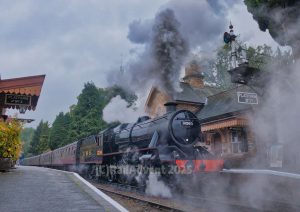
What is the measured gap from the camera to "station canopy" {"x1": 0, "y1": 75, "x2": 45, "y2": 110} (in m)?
10.8

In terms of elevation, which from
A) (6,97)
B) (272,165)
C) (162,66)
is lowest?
(272,165)

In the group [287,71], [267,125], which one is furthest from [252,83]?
[267,125]

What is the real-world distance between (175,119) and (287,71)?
12.8 feet

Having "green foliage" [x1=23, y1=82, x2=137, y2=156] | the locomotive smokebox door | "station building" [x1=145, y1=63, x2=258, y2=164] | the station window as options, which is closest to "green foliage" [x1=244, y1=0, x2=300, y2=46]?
the locomotive smokebox door

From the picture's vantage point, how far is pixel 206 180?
35.3 feet

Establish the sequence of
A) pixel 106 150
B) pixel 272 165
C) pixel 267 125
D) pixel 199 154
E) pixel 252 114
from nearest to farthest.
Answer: pixel 199 154, pixel 272 165, pixel 267 125, pixel 252 114, pixel 106 150

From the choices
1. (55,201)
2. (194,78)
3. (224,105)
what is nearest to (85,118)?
(194,78)

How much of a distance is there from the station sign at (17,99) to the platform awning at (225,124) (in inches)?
347

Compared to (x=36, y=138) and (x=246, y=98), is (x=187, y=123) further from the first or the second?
(x=36, y=138)

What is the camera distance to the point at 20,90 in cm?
1088

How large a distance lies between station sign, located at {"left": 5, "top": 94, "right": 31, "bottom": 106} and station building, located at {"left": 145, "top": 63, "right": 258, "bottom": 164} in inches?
211

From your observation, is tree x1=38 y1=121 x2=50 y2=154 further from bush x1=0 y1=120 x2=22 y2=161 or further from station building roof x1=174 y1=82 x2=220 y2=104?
bush x1=0 y1=120 x2=22 y2=161

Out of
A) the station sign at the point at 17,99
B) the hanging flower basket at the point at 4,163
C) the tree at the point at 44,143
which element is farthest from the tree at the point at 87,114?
the station sign at the point at 17,99

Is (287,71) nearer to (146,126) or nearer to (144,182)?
(146,126)
